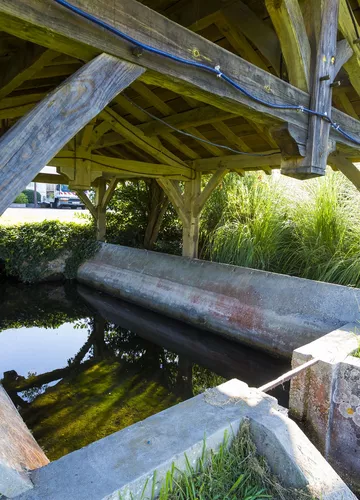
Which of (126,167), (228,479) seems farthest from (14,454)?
(126,167)

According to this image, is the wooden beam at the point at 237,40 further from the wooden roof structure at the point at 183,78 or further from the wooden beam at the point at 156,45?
the wooden beam at the point at 156,45

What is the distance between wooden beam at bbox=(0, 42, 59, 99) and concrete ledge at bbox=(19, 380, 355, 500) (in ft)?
8.70

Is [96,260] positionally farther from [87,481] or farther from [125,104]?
[87,481]

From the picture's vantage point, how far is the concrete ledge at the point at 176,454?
1061 millimetres

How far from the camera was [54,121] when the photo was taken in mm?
1158

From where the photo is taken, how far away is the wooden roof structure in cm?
115

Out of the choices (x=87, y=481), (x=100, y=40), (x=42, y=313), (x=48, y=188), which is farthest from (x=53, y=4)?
(x=48, y=188)

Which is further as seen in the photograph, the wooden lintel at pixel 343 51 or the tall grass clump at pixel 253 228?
the tall grass clump at pixel 253 228

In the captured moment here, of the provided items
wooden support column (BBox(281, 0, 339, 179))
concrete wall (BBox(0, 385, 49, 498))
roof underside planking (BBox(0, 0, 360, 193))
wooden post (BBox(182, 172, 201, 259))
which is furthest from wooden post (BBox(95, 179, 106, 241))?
concrete wall (BBox(0, 385, 49, 498))

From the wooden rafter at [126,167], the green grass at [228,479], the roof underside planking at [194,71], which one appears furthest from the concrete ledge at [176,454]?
the wooden rafter at [126,167]

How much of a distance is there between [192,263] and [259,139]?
1.91 metres

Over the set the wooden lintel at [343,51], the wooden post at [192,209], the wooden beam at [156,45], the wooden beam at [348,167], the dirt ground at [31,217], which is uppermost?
the wooden lintel at [343,51]

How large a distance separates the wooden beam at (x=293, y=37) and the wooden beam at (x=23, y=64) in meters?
1.68

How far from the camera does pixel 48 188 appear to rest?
2733cm
